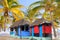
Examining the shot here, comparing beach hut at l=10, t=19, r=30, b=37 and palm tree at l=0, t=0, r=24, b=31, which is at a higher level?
palm tree at l=0, t=0, r=24, b=31

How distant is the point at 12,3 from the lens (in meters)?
26.2

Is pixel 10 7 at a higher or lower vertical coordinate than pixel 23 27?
higher

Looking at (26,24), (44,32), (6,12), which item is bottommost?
(44,32)

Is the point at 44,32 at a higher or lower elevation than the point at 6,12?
lower

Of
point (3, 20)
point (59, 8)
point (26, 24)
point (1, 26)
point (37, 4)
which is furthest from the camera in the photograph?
point (1, 26)

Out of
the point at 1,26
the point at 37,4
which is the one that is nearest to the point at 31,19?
the point at 1,26

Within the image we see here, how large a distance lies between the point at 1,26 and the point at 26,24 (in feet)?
27.7

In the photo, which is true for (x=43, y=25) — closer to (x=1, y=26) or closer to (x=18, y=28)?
(x=18, y=28)

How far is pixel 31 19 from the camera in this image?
1257 inches

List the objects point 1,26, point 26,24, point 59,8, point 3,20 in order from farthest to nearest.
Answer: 1. point 1,26
2. point 3,20
3. point 26,24
4. point 59,8

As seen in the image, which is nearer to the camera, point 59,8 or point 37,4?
point 59,8

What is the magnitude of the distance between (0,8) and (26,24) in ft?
15.0

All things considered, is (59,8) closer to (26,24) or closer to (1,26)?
(26,24)

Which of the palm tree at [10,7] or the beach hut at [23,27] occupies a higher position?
the palm tree at [10,7]
